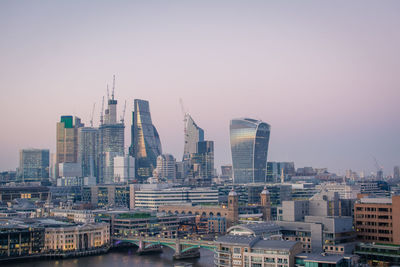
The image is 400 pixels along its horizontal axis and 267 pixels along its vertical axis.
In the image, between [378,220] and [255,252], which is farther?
[378,220]

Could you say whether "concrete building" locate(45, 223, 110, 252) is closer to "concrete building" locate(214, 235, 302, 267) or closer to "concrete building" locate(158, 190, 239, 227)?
"concrete building" locate(158, 190, 239, 227)

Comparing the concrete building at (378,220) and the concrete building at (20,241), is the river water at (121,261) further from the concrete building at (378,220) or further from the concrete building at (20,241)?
the concrete building at (378,220)

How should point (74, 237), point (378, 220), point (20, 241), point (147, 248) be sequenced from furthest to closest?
point (147, 248), point (74, 237), point (20, 241), point (378, 220)

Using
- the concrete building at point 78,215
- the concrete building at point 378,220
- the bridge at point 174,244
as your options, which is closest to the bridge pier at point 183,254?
the bridge at point 174,244

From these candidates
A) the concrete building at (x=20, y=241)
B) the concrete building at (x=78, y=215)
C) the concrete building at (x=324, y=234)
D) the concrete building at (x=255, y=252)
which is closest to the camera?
the concrete building at (x=255, y=252)

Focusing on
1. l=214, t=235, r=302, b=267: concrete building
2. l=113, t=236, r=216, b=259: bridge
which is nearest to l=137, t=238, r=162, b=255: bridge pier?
l=113, t=236, r=216, b=259: bridge

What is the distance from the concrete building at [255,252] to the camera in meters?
79.0

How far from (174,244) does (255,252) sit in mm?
37796

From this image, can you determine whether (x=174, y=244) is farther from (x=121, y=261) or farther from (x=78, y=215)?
(x=78, y=215)

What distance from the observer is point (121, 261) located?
110812mm

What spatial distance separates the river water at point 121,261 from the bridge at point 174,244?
203 centimetres

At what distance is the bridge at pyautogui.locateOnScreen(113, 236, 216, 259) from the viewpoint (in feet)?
355

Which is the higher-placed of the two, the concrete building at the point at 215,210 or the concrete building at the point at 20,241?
the concrete building at the point at 215,210

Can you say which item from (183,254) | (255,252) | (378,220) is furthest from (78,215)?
(378,220)
